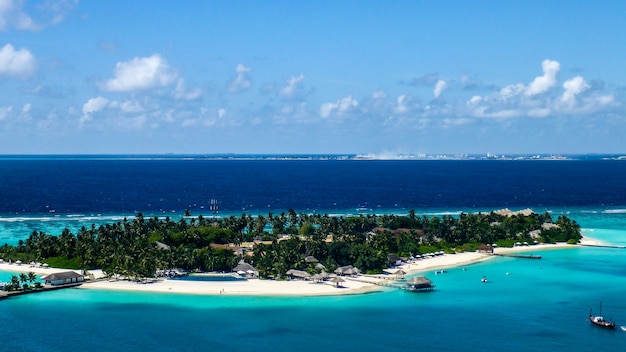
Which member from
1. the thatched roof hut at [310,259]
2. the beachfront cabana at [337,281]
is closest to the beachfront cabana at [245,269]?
the thatched roof hut at [310,259]

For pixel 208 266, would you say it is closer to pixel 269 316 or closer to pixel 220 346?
pixel 269 316

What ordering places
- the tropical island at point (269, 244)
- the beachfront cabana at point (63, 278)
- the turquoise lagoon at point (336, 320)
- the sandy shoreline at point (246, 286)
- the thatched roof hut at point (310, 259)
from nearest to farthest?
the turquoise lagoon at point (336, 320)
the sandy shoreline at point (246, 286)
the beachfront cabana at point (63, 278)
the tropical island at point (269, 244)
the thatched roof hut at point (310, 259)

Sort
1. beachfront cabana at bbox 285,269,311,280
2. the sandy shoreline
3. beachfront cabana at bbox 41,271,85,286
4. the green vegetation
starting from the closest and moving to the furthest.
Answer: the sandy shoreline → beachfront cabana at bbox 41,271,85,286 → beachfront cabana at bbox 285,269,311,280 → the green vegetation

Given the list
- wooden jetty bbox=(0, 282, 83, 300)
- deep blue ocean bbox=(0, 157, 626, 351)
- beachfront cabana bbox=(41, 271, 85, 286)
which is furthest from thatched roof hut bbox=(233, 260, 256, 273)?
wooden jetty bbox=(0, 282, 83, 300)

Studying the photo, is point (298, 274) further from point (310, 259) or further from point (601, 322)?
point (601, 322)

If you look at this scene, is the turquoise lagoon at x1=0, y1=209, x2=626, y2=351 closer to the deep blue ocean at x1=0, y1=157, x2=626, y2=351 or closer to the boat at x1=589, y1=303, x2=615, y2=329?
the deep blue ocean at x1=0, y1=157, x2=626, y2=351

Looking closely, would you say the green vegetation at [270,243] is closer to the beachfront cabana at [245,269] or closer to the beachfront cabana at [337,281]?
the beachfront cabana at [245,269]

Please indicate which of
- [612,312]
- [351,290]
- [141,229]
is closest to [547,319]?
[612,312]

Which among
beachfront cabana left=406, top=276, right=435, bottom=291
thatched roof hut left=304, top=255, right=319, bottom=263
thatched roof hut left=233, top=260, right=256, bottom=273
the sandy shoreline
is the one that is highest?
thatched roof hut left=304, top=255, right=319, bottom=263
